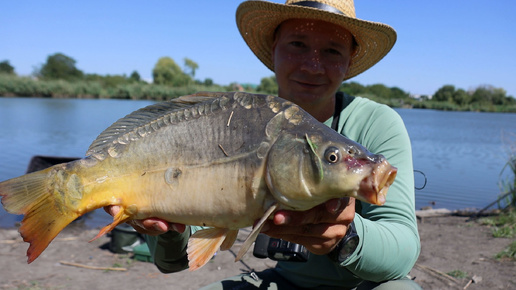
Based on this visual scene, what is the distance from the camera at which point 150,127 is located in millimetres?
1880

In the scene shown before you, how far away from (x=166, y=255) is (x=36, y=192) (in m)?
0.95

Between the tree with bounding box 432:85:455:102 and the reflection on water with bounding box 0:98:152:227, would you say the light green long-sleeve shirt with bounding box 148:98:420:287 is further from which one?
the tree with bounding box 432:85:455:102

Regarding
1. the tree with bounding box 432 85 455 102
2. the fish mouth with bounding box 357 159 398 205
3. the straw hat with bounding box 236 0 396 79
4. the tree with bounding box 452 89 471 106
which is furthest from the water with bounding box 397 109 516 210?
the tree with bounding box 432 85 455 102

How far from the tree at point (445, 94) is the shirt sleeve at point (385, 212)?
8223cm

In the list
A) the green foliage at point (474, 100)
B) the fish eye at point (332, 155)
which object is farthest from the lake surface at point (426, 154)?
the green foliage at point (474, 100)

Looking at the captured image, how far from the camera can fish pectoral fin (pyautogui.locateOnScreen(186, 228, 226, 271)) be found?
1747mm

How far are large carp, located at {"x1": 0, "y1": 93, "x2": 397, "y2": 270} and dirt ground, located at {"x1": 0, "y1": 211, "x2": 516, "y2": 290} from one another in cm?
311

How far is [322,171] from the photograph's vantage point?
154cm

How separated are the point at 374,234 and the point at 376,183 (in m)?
0.67

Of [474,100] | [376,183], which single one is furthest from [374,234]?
[474,100]

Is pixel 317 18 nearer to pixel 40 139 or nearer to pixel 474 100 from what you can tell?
pixel 40 139

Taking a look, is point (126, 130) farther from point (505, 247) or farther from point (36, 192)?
point (505, 247)

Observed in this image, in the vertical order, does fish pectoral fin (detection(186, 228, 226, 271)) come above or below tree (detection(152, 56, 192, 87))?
below

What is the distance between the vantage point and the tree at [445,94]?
79062 mm
